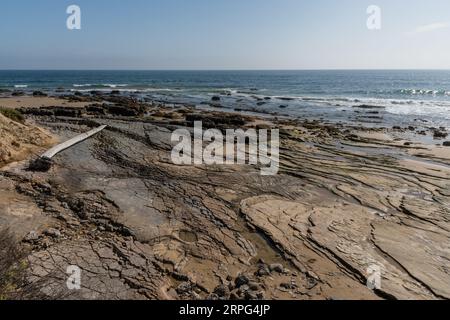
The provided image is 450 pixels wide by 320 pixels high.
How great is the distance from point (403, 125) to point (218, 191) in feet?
75.1

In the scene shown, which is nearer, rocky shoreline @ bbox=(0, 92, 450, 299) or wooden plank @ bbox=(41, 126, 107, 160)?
rocky shoreline @ bbox=(0, 92, 450, 299)

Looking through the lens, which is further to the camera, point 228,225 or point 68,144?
point 68,144

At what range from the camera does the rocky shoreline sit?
6086 millimetres

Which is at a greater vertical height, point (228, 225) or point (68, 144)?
point (68, 144)

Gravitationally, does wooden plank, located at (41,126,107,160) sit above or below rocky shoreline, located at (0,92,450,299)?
above

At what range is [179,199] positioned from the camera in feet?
31.8

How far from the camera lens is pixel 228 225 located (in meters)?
8.34

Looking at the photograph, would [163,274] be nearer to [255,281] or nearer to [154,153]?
[255,281]

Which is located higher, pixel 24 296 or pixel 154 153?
pixel 154 153

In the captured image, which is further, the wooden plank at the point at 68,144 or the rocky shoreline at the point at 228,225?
the wooden plank at the point at 68,144

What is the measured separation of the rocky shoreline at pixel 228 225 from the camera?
240 inches

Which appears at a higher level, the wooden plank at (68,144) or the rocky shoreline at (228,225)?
the wooden plank at (68,144)
